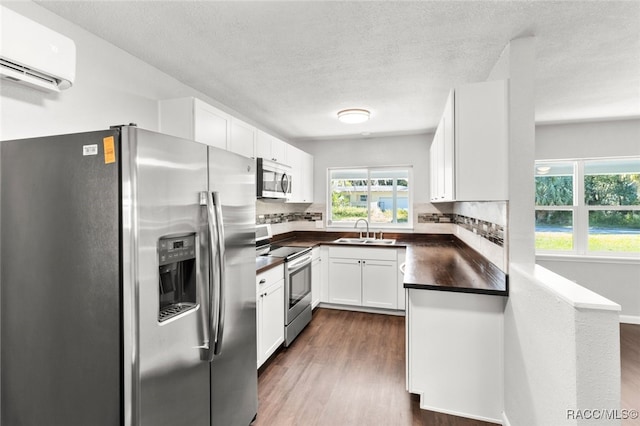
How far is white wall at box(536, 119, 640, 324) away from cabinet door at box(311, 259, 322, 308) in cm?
289

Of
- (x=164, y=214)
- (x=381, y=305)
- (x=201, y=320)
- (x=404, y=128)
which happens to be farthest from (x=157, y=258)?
(x=404, y=128)

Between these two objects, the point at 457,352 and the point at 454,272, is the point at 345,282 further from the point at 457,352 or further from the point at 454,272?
→ the point at 457,352

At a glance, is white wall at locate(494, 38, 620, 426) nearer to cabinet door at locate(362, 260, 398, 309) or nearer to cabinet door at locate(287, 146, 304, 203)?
cabinet door at locate(362, 260, 398, 309)

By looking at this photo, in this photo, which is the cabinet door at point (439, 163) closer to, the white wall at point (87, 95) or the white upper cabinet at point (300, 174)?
the white upper cabinet at point (300, 174)

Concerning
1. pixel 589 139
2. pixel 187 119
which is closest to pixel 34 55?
pixel 187 119

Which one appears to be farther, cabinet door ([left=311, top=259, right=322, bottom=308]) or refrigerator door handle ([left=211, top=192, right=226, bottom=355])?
cabinet door ([left=311, top=259, right=322, bottom=308])

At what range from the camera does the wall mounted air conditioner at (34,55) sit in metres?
1.32

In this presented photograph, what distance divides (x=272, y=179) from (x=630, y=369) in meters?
3.69

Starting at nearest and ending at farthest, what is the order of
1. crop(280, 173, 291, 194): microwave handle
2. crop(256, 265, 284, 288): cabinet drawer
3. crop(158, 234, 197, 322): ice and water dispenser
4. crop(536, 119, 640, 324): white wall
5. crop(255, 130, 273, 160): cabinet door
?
crop(158, 234, 197, 322): ice and water dispenser → crop(256, 265, 284, 288): cabinet drawer → crop(255, 130, 273, 160): cabinet door → crop(280, 173, 291, 194): microwave handle → crop(536, 119, 640, 324): white wall

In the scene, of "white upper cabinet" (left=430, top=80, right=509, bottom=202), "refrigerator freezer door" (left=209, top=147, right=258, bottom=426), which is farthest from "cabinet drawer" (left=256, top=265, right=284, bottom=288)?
"white upper cabinet" (left=430, top=80, right=509, bottom=202)

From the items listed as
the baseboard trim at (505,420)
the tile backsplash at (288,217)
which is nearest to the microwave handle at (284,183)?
the tile backsplash at (288,217)

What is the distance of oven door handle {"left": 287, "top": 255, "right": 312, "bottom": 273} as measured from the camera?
298 cm

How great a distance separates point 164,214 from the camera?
4.17ft

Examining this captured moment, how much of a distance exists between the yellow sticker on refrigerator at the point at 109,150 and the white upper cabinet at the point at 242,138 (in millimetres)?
1455
